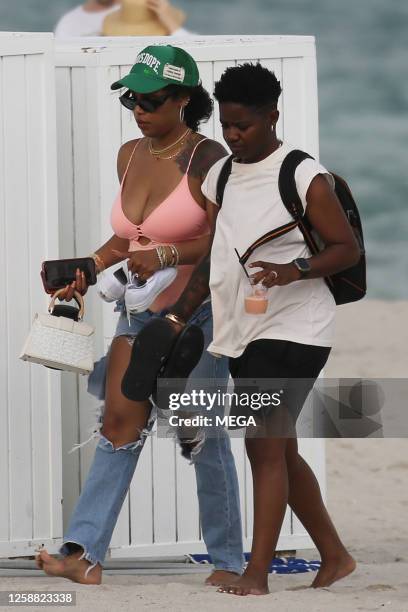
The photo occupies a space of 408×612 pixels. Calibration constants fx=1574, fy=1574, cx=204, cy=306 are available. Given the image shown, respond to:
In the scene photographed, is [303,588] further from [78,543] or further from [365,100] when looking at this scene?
[365,100]

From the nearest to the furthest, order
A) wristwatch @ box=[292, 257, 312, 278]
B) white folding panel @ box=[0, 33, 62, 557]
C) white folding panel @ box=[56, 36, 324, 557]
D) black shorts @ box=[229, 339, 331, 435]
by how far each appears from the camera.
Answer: wristwatch @ box=[292, 257, 312, 278] → black shorts @ box=[229, 339, 331, 435] → white folding panel @ box=[0, 33, 62, 557] → white folding panel @ box=[56, 36, 324, 557]

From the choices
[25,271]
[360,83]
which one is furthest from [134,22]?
[360,83]

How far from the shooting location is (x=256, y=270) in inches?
184

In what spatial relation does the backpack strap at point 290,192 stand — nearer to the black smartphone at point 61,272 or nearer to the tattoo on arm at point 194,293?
the tattoo on arm at point 194,293

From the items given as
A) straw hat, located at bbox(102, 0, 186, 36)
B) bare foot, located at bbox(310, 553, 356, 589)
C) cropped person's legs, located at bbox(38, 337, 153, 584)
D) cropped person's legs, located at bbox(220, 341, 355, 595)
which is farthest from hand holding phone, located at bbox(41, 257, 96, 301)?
straw hat, located at bbox(102, 0, 186, 36)

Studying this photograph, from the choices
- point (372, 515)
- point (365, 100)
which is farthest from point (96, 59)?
point (365, 100)

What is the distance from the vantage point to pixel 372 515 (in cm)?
752

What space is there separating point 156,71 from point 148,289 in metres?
0.67

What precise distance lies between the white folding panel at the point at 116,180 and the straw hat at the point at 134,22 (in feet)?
5.76

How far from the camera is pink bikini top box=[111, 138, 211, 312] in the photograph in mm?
4867

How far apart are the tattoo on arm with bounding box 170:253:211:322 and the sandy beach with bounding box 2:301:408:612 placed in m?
0.85

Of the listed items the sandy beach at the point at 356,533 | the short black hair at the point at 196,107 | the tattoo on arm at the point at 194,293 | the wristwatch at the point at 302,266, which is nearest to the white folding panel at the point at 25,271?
the sandy beach at the point at 356,533

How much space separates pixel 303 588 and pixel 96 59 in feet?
6.77

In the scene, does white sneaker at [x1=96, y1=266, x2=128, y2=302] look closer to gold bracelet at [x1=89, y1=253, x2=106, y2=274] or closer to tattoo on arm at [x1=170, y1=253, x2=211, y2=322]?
gold bracelet at [x1=89, y1=253, x2=106, y2=274]
